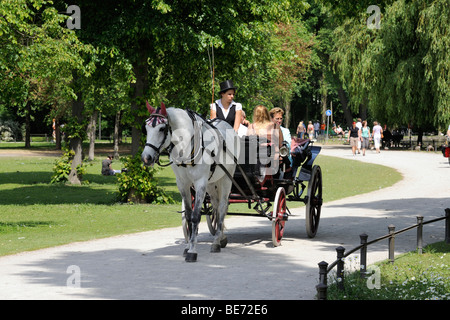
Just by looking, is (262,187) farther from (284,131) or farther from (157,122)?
(157,122)

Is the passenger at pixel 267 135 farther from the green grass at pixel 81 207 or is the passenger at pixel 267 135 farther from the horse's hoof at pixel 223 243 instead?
the green grass at pixel 81 207

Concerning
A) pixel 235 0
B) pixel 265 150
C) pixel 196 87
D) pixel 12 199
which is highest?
pixel 235 0

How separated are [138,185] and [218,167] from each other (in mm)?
10165

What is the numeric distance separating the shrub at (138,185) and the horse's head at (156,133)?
34.7ft

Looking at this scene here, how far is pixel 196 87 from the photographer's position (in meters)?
22.5

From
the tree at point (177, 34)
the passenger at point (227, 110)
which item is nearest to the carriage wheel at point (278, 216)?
the passenger at point (227, 110)

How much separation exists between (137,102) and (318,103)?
73.6 metres

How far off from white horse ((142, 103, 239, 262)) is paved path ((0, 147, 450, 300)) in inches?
29.6

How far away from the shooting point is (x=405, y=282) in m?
8.80

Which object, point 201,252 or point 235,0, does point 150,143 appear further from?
point 235,0

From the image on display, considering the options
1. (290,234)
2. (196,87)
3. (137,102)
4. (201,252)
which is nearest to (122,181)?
(137,102)

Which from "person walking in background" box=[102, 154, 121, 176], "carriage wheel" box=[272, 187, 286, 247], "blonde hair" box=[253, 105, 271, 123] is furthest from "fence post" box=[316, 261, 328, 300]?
"person walking in background" box=[102, 154, 121, 176]

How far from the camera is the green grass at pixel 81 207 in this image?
14.5m

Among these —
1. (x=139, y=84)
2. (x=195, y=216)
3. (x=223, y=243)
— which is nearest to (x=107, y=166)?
(x=139, y=84)
